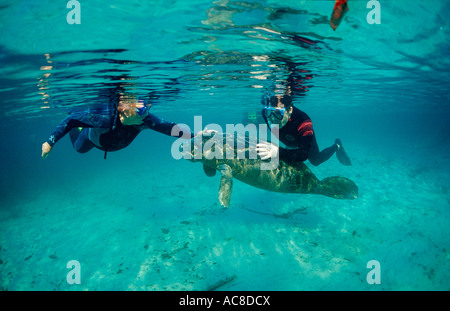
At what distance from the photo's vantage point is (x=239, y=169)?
279 inches

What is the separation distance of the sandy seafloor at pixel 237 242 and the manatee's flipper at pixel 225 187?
2.19 meters

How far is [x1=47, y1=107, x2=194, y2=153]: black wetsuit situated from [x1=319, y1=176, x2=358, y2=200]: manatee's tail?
5191 mm

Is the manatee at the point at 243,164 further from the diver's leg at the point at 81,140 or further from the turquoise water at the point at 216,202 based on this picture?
the diver's leg at the point at 81,140

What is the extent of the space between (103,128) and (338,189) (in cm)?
835

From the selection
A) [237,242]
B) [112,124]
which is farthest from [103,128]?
[237,242]

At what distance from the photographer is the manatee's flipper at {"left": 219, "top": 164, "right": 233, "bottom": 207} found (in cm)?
622

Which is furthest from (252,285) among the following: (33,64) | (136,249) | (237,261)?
(33,64)

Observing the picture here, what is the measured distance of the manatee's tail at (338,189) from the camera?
25.9ft

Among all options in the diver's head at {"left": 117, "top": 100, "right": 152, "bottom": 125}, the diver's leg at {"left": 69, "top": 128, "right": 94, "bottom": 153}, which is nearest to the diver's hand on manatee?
the diver's head at {"left": 117, "top": 100, "right": 152, "bottom": 125}

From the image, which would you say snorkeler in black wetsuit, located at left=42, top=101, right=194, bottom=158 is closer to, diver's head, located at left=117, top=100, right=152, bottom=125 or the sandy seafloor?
diver's head, located at left=117, top=100, right=152, bottom=125

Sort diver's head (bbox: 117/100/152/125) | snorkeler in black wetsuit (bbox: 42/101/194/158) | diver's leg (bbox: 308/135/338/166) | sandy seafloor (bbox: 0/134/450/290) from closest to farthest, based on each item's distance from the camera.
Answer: snorkeler in black wetsuit (bbox: 42/101/194/158) < sandy seafloor (bbox: 0/134/450/290) < diver's head (bbox: 117/100/152/125) < diver's leg (bbox: 308/135/338/166)

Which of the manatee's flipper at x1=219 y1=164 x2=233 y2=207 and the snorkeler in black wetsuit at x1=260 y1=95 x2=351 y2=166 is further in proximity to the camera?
the manatee's flipper at x1=219 y1=164 x2=233 y2=207

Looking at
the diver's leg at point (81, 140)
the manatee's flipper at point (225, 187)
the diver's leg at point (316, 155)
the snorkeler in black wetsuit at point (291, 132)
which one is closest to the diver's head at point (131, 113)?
the diver's leg at point (81, 140)

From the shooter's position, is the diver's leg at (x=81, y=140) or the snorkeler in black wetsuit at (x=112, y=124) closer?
the snorkeler in black wetsuit at (x=112, y=124)
